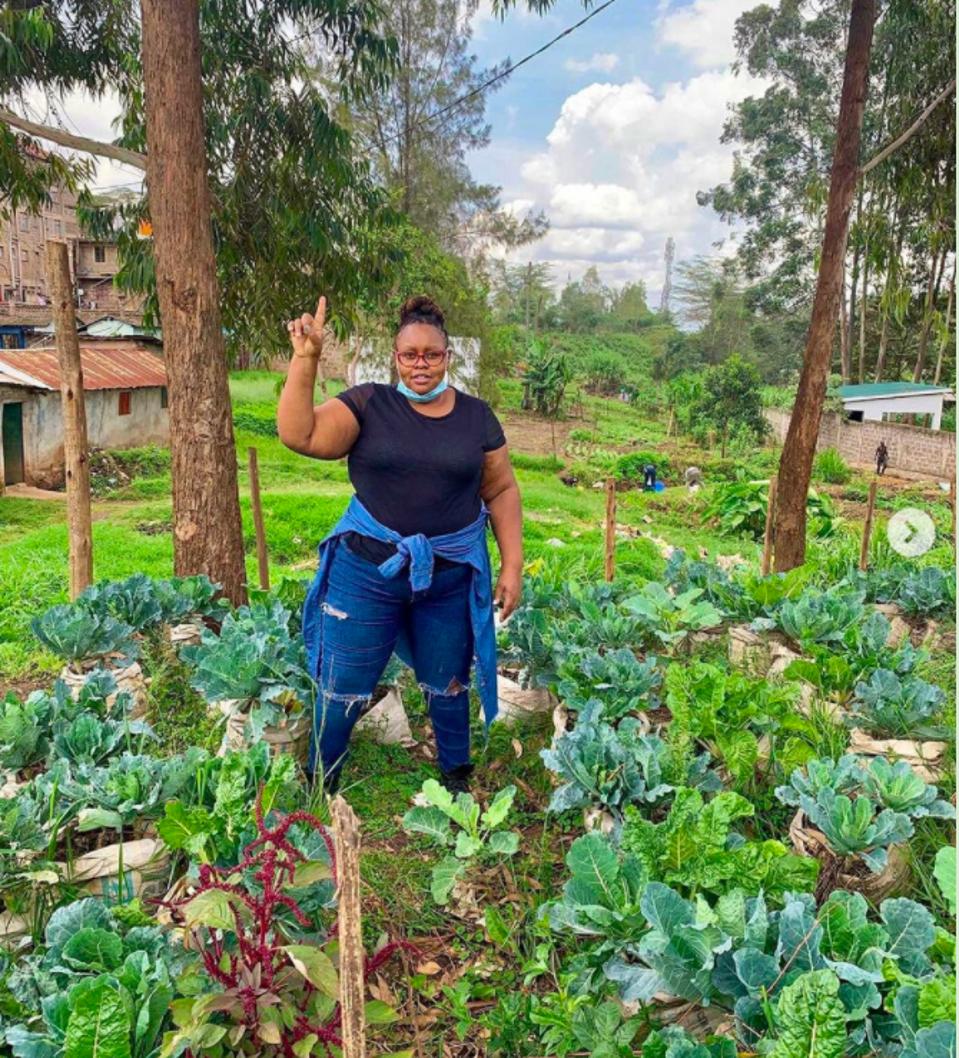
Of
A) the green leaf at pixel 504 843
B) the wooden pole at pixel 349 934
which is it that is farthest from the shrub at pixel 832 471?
the wooden pole at pixel 349 934

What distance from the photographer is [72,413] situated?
3.88 m

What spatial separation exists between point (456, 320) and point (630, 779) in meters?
14.8

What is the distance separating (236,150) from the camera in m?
5.28

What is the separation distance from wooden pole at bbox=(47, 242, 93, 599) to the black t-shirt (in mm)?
1859

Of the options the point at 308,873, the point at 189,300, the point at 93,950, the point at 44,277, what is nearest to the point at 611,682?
the point at 308,873

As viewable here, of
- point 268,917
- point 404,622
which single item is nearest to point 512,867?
point 404,622

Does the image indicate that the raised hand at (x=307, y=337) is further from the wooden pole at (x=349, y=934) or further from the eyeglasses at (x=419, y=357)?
the wooden pole at (x=349, y=934)

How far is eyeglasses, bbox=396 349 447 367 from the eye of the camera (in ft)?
8.02

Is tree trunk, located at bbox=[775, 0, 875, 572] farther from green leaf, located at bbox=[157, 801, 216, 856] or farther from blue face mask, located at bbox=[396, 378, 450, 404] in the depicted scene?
green leaf, located at bbox=[157, 801, 216, 856]

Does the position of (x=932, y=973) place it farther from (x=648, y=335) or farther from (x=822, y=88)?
(x=648, y=335)

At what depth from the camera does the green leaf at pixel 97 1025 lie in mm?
1276

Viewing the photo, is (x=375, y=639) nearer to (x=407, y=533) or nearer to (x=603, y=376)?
(x=407, y=533)

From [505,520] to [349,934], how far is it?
5.78 ft

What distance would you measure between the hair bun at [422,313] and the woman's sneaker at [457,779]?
157cm
